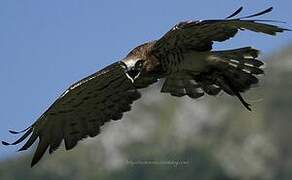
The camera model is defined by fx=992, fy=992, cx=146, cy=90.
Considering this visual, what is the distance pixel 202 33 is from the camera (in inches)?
460

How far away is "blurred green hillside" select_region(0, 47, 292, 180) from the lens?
15038cm

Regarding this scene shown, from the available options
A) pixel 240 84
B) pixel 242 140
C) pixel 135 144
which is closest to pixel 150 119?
pixel 135 144

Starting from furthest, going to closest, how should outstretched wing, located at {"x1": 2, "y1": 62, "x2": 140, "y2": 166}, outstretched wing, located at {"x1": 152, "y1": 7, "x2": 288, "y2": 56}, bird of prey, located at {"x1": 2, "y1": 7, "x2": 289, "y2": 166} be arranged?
outstretched wing, located at {"x1": 2, "y1": 62, "x2": 140, "y2": 166} → bird of prey, located at {"x1": 2, "y1": 7, "x2": 289, "y2": 166} → outstretched wing, located at {"x1": 152, "y1": 7, "x2": 288, "y2": 56}

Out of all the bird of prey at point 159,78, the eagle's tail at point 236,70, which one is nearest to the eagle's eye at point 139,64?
the bird of prey at point 159,78

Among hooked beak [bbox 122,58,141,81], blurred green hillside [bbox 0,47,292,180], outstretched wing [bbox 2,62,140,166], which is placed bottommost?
blurred green hillside [bbox 0,47,292,180]

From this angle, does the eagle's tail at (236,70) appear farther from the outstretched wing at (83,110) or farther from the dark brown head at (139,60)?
the outstretched wing at (83,110)

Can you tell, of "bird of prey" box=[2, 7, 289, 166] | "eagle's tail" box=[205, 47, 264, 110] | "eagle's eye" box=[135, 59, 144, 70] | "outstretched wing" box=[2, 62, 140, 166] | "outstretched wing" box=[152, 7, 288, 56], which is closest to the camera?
"outstretched wing" box=[152, 7, 288, 56]

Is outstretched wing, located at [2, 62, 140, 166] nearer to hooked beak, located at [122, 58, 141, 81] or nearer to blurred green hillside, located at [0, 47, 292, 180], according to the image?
hooked beak, located at [122, 58, 141, 81]

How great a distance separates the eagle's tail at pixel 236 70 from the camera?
12375 mm

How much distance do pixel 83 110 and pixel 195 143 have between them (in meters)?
145

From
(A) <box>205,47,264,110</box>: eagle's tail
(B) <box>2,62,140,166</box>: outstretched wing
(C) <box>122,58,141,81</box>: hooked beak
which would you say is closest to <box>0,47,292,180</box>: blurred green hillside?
(B) <box>2,62,140,166</box>: outstretched wing

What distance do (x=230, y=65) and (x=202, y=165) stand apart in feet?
455

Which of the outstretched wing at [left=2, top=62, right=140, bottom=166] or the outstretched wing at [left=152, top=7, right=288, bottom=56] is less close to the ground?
the outstretched wing at [left=152, top=7, right=288, bottom=56]

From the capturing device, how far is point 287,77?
167 meters
